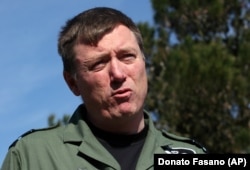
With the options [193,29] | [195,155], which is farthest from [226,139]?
[195,155]

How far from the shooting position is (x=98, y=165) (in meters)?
1.75

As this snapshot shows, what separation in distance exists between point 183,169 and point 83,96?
380 mm

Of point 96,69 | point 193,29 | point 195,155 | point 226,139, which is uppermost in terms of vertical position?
point 96,69

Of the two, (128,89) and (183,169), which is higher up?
(128,89)

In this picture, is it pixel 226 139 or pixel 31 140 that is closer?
pixel 31 140

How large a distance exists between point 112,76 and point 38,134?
279mm

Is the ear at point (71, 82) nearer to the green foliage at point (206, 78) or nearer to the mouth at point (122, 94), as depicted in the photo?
the mouth at point (122, 94)

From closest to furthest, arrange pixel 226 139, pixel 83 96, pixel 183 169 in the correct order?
pixel 183 169 → pixel 83 96 → pixel 226 139

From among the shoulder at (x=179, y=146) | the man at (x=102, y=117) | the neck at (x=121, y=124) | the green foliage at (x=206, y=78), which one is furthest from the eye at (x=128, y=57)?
the green foliage at (x=206, y=78)

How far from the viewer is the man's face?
179cm

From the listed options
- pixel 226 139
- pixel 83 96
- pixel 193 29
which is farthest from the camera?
pixel 193 29

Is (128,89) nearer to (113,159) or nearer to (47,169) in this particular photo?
(113,159)

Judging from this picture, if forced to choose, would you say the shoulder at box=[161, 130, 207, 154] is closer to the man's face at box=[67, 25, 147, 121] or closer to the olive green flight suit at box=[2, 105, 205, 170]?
the olive green flight suit at box=[2, 105, 205, 170]

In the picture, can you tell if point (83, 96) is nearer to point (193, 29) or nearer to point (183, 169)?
point (183, 169)
